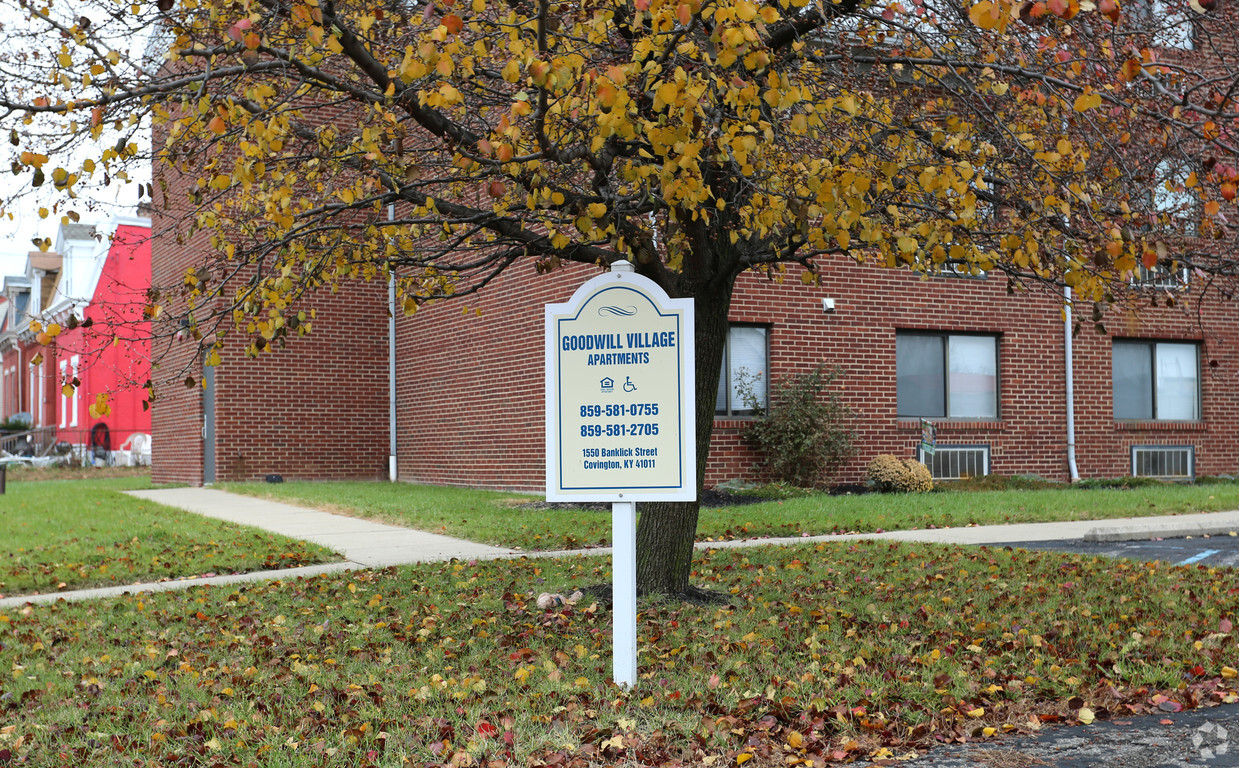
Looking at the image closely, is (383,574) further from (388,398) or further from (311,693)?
(388,398)

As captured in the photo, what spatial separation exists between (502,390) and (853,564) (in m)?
8.92

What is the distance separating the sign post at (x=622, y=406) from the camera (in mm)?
5359

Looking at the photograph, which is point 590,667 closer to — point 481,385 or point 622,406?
point 622,406

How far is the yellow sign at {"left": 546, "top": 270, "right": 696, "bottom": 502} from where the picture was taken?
5.36 meters

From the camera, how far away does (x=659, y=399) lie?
5.36 meters

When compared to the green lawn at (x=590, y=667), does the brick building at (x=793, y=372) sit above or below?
above

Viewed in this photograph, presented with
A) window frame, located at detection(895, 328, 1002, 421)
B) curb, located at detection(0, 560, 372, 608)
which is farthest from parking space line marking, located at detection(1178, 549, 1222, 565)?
curb, located at detection(0, 560, 372, 608)

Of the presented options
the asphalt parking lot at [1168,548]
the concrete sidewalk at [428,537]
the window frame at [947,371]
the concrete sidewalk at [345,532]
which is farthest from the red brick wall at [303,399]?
the asphalt parking lot at [1168,548]

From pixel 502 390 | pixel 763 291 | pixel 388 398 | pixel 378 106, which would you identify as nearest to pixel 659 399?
pixel 378 106

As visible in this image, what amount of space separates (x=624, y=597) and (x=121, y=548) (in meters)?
7.29

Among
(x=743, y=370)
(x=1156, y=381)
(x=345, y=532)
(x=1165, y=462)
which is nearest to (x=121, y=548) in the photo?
(x=345, y=532)

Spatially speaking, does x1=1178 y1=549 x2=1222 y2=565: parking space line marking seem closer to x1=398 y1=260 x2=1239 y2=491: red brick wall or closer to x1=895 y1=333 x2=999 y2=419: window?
x1=398 y1=260 x2=1239 y2=491: red brick wall

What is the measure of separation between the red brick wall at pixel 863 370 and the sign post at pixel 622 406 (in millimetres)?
9928

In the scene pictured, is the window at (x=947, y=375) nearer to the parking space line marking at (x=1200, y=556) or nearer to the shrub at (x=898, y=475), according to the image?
the shrub at (x=898, y=475)
